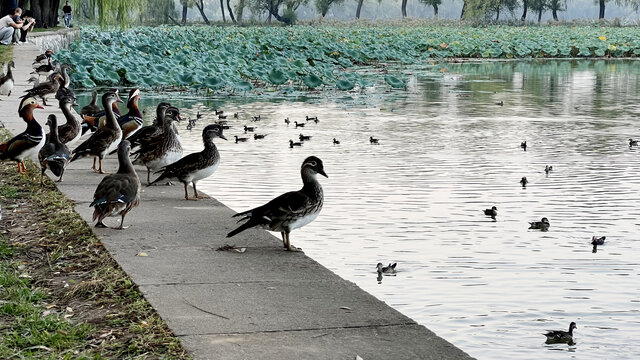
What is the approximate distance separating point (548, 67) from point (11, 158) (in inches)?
1470

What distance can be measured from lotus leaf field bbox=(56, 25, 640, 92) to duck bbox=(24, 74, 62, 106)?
498 centimetres

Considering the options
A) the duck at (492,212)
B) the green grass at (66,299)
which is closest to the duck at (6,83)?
the green grass at (66,299)

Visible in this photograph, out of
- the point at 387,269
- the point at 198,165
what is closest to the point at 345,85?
the point at 198,165

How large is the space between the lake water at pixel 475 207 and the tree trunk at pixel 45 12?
2854cm

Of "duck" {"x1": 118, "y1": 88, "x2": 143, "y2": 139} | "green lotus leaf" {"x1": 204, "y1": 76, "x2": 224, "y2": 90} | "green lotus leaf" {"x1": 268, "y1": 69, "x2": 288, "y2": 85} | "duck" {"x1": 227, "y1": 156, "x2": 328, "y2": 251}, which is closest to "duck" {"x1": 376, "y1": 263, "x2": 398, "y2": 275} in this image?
"duck" {"x1": 227, "y1": 156, "x2": 328, "y2": 251}

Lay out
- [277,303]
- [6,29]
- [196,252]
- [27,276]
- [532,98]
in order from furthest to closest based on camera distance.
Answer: [6,29], [532,98], [196,252], [27,276], [277,303]

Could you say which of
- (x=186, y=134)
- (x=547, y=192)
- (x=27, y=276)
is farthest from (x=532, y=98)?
(x=27, y=276)

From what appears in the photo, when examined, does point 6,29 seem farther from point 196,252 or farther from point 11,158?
point 196,252

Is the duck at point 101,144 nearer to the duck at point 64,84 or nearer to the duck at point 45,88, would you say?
the duck at point 64,84

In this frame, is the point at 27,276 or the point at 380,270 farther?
the point at 380,270

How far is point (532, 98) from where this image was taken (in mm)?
28156

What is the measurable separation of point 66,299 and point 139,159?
514cm

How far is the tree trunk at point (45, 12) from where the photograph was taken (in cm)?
5094

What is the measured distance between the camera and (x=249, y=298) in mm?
6543
